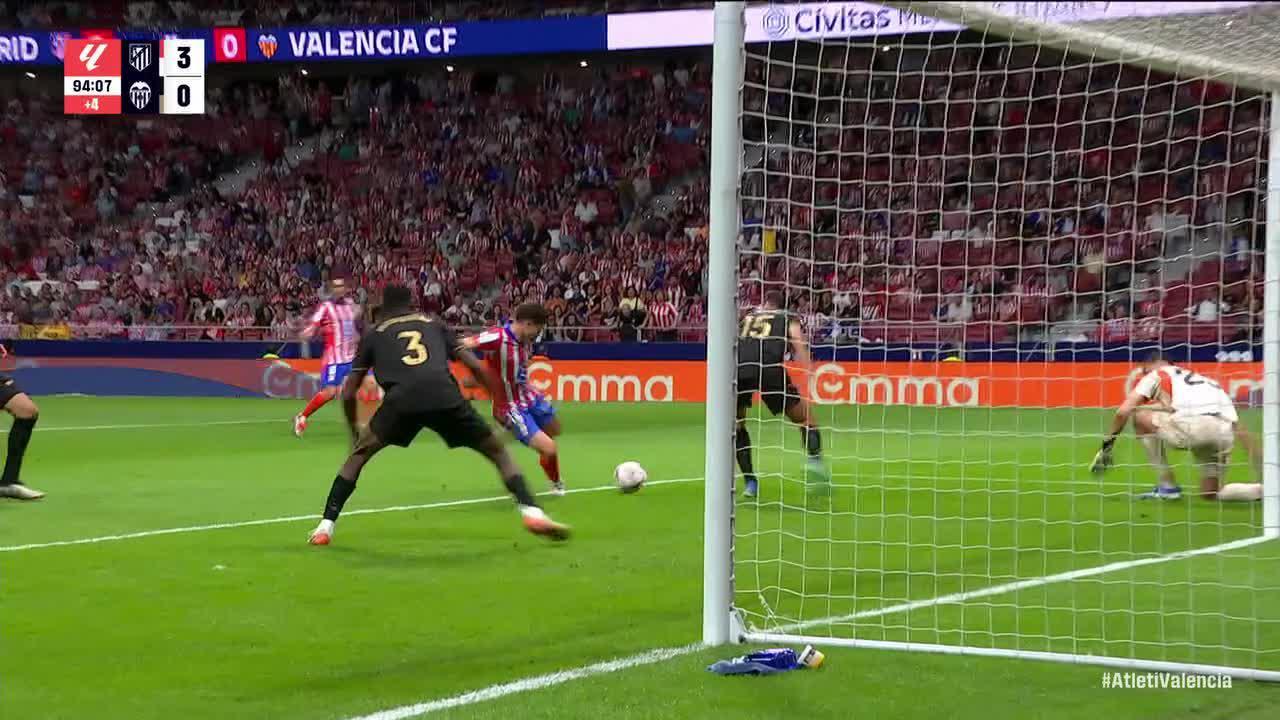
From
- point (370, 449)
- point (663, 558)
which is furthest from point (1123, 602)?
point (370, 449)

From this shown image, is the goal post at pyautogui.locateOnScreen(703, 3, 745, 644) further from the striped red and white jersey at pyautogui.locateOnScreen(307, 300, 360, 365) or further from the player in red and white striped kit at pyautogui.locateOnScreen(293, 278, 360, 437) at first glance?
the striped red and white jersey at pyautogui.locateOnScreen(307, 300, 360, 365)

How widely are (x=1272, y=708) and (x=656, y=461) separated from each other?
1147 centimetres

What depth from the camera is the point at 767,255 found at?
27.7ft

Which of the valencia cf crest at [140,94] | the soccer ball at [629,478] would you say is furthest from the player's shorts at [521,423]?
the valencia cf crest at [140,94]

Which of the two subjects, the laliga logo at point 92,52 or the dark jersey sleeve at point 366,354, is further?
the laliga logo at point 92,52

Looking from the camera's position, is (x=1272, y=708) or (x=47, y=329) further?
(x=47, y=329)

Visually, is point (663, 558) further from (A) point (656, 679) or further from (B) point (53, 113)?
(B) point (53, 113)

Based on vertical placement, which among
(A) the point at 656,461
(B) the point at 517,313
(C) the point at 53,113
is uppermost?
(C) the point at 53,113

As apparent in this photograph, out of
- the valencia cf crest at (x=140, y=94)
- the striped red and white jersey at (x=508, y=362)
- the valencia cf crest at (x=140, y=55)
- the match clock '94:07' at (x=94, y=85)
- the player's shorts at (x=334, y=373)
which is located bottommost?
the player's shorts at (x=334, y=373)

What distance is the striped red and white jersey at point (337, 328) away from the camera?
1925 centimetres

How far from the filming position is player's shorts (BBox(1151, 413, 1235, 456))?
1280 cm

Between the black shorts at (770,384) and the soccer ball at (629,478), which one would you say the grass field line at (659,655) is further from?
the soccer ball at (629,478)

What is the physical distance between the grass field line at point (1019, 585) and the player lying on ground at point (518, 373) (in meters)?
4.85

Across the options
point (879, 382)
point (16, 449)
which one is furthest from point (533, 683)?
point (879, 382)
